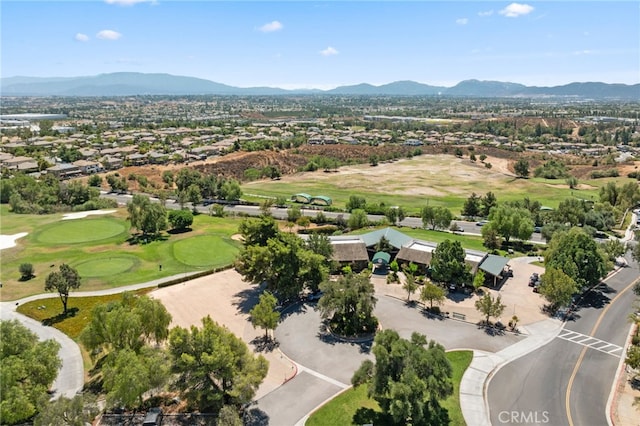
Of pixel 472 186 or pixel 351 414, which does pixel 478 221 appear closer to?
pixel 472 186

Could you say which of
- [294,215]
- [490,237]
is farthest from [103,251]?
[490,237]

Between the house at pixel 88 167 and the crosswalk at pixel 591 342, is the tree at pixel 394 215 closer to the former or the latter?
the crosswalk at pixel 591 342

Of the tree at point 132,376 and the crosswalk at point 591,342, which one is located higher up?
the tree at point 132,376

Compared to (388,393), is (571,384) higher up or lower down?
lower down

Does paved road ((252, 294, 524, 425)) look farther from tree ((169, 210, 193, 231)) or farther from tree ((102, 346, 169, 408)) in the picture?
tree ((169, 210, 193, 231))

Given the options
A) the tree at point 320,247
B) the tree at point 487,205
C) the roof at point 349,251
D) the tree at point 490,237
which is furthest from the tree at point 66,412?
the tree at point 487,205

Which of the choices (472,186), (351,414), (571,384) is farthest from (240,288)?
(472,186)

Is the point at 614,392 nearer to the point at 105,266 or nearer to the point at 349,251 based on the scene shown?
the point at 349,251

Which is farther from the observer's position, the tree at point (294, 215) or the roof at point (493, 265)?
the tree at point (294, 215)
